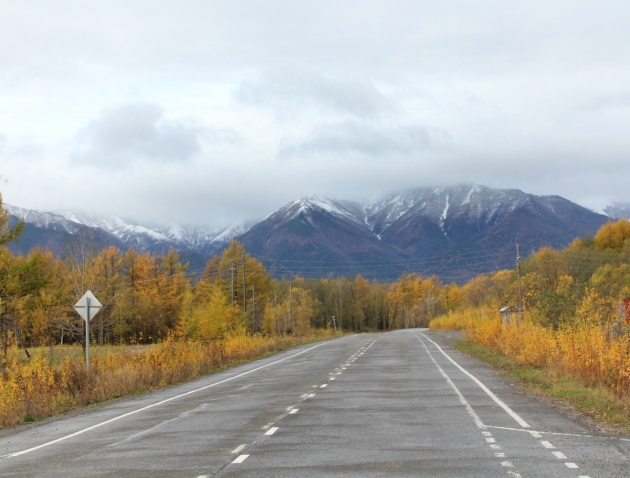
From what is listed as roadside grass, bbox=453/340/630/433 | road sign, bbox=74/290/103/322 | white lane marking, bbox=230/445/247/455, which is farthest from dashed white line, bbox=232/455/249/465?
road sign, bbox=74/290/103/322

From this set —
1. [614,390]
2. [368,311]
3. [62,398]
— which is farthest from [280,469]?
[368,311]

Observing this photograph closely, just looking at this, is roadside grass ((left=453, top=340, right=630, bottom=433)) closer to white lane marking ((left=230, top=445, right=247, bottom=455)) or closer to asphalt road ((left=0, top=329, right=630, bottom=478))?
asphalt road ((left=0, top=329, right=630, bottom=478))

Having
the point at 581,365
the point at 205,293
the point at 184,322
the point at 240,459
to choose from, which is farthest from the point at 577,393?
the point at 205,293

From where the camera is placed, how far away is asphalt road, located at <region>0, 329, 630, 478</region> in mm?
8242

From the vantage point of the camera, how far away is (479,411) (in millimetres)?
13219

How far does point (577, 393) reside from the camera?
15.4m

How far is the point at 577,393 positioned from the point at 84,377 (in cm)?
1394

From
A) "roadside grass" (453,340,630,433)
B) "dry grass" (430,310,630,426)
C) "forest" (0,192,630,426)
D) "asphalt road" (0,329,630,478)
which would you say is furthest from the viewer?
"forest" (0,192,630,426)

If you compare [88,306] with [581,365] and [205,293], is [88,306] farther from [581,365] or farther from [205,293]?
[205,293]

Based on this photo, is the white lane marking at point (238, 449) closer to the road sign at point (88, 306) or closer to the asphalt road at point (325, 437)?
the asphalt road at point (325, 437)

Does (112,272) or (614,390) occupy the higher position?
(112,272)

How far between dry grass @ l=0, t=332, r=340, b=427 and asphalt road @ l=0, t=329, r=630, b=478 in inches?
43.3

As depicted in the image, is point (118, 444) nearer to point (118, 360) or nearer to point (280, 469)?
point (280, 469)

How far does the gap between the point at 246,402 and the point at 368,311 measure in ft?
482
